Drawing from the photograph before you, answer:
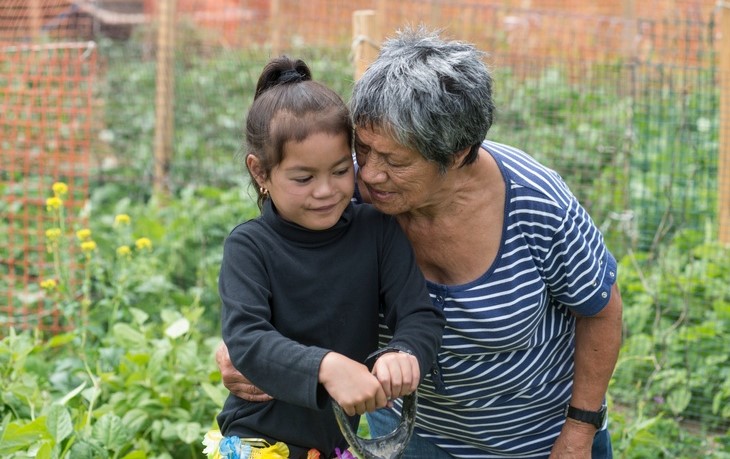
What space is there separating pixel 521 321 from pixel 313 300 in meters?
0.59

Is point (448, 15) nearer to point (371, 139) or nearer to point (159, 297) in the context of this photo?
point (159, 297)

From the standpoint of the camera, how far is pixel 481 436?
284 cm

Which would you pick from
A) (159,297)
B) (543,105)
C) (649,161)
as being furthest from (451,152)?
(543,105)

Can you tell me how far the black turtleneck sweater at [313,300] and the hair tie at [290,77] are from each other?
0.96 feet

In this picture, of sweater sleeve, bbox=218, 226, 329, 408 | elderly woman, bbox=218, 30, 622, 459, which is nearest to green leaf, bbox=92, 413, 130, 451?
elderly woman, bbox=218, 30, 622, 459

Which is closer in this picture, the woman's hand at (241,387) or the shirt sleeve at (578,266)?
the woman's hand at (241,387)

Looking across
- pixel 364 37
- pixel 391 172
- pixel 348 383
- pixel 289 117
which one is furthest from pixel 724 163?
pixel 348 383

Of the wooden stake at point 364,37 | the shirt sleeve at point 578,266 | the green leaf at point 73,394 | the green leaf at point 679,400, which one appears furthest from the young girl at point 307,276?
the green leaf at point 679,400

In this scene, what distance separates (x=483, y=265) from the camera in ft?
8.52

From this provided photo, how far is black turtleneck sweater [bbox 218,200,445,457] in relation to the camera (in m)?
2.21

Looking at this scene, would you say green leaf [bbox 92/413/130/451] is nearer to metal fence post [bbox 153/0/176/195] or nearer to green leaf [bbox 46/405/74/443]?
green leaf [bbox 46/405/74/443]

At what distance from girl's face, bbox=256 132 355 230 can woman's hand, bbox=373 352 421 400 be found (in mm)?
349

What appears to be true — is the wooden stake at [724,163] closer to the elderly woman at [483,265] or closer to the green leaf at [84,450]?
the elderly woman at [483,265]

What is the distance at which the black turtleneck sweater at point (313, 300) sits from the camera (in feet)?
7.26
